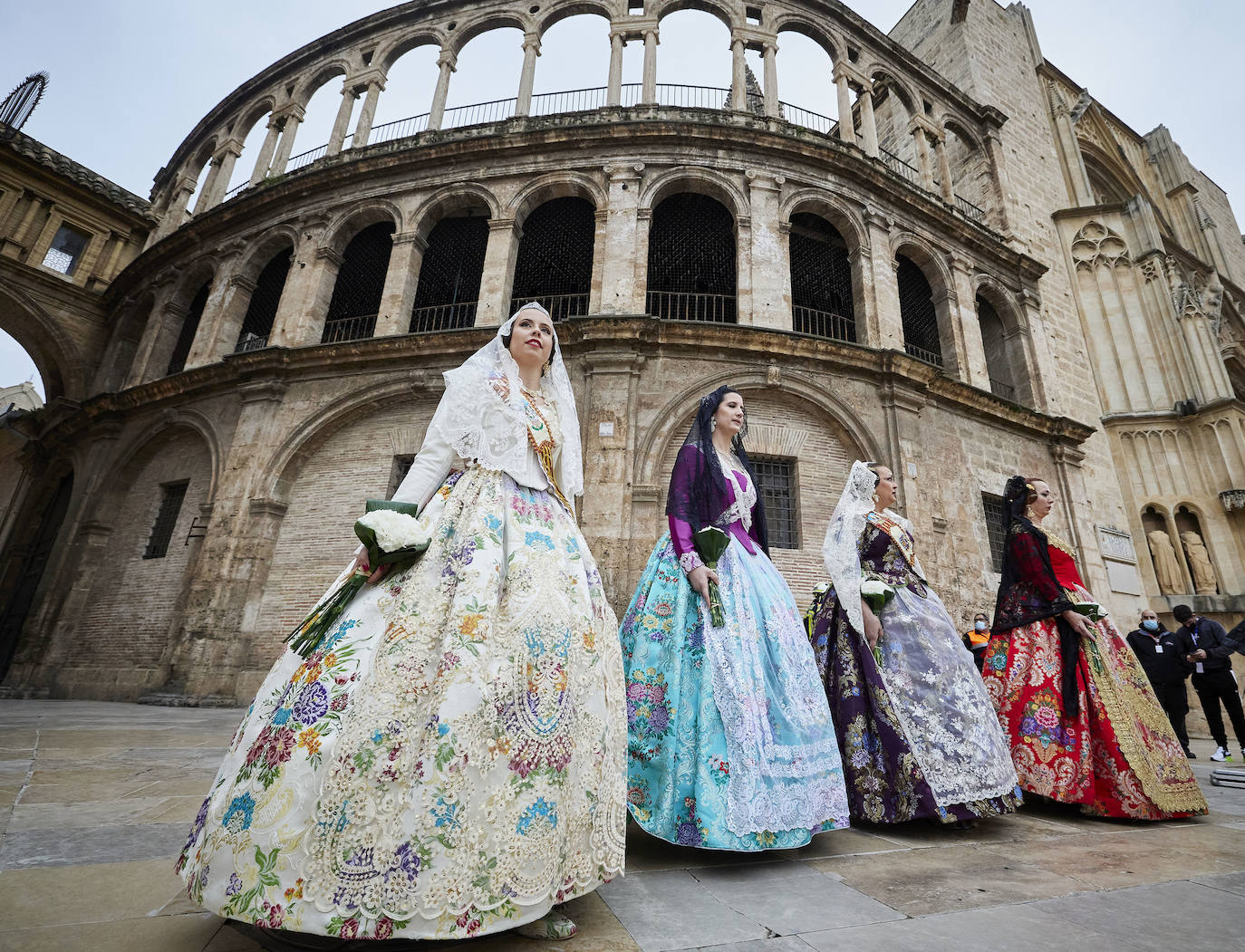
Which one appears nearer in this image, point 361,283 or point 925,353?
point 925,353

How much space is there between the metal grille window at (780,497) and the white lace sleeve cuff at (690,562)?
20.4ft

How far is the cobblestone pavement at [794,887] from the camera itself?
149cm

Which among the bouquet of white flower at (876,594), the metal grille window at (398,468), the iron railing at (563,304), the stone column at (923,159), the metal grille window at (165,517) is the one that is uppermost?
the stone column at (923,159)

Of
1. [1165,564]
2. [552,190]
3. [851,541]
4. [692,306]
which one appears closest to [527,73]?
[552,190]

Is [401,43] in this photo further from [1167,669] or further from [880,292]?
[1167,669]

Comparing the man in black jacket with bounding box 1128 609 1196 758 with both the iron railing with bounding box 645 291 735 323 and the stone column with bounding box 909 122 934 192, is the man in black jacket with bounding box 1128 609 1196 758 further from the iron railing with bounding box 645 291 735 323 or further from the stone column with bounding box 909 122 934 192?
the stone column with bounding box 909 122 934 192

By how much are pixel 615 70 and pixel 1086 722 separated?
513 inches

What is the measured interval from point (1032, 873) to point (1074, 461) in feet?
39.6

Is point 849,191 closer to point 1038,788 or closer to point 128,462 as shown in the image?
point 1038,788

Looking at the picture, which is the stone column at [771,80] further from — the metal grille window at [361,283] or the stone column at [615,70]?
the metal grille window at [361,283]

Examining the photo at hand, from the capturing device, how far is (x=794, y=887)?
1932mm

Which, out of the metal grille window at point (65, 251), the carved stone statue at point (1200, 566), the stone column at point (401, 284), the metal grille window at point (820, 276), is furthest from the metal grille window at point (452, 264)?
the carved stone statue at point (1200, 566)

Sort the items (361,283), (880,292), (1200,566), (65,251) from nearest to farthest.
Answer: (880,292) < (1200,566) < (361,283) < (65,251)

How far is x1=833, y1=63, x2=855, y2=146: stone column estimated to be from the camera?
11844 millimetres
